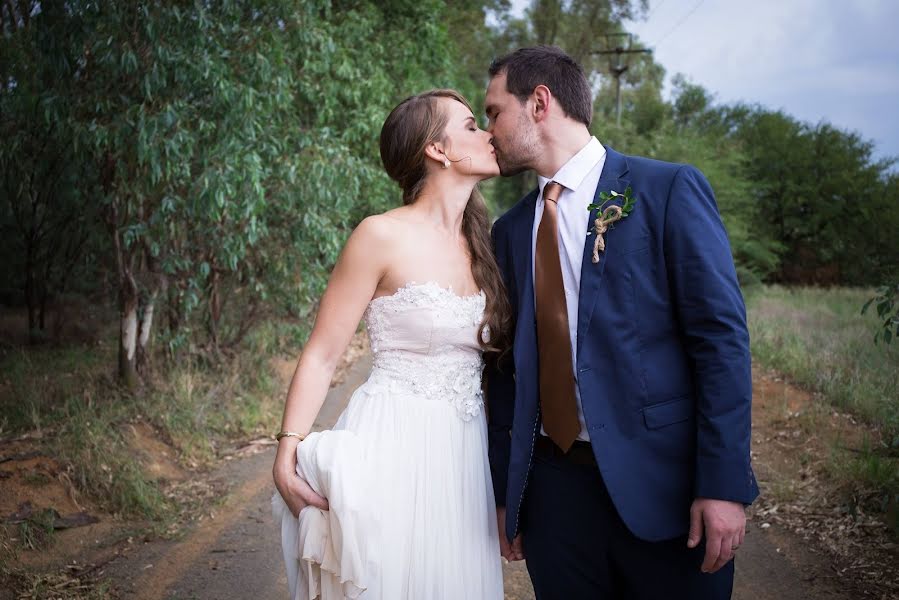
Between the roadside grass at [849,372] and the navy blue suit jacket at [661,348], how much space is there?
2754 mm

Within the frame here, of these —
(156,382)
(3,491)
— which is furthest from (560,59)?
(156,382)

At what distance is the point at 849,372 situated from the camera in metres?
7.44

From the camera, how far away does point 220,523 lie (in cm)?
501

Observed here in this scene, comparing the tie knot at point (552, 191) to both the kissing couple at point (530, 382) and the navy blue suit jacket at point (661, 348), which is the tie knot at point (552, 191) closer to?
the kissing couple at point (530, 382)

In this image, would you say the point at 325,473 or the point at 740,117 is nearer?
the point at 325,473

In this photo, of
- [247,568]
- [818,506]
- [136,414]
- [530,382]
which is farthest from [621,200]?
[136,414]

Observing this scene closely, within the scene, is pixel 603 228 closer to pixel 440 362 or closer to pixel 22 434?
pixel 440 362

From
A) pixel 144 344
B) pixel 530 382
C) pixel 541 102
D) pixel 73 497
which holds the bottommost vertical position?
pixel 73 497

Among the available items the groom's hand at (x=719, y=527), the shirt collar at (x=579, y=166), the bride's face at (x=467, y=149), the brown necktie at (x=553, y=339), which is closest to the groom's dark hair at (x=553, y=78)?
the shirt collar at (x=579, y=166)

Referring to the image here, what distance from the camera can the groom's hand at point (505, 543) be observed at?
102 inches

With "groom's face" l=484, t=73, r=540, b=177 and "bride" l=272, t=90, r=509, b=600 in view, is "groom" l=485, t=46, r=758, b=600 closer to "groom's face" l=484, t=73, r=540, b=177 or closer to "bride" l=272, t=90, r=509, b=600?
"groom's face" l=484, t=73, r=540, b=177

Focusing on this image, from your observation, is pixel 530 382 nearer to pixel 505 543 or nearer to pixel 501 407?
pixel 501 407

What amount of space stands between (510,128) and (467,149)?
0.23 metres

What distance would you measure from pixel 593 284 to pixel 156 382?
598cm
